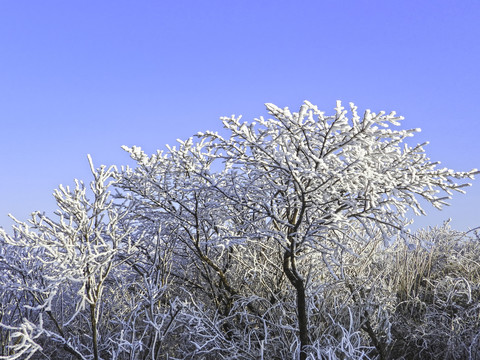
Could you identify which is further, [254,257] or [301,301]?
[254,257]

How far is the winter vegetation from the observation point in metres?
3.63

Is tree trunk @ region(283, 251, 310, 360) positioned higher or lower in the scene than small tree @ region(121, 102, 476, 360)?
lower

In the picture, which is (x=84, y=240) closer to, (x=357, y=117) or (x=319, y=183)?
(x=319, y=183)

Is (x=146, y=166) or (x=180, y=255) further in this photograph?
(x=180, y=255)

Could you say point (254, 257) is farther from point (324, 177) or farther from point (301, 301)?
point (324, 177)

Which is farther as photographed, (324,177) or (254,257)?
(254,257)

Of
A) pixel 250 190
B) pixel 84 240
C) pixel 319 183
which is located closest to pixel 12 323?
pixel 84 240

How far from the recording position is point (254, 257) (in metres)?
5.16

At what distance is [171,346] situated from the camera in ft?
18.2

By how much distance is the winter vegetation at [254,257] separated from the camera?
363 cm

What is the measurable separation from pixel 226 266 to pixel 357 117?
9.56 feet

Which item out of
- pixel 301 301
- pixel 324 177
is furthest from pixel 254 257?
pixel 324 177

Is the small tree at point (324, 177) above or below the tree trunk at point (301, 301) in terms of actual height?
above

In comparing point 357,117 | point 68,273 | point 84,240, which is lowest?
point 68,273
